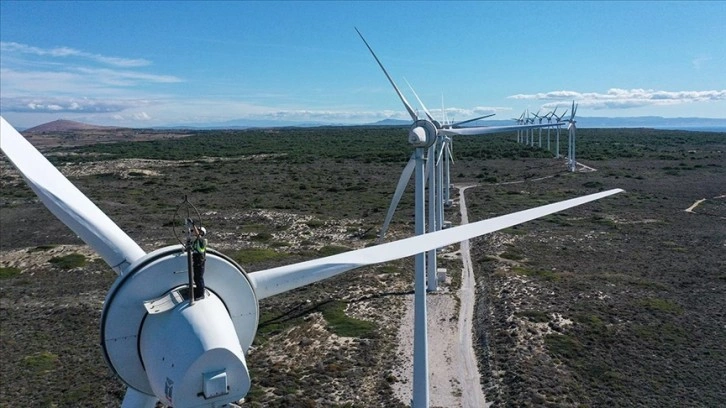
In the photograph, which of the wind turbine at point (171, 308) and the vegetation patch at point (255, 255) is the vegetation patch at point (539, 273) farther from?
the wind turbine at point (171, 308)

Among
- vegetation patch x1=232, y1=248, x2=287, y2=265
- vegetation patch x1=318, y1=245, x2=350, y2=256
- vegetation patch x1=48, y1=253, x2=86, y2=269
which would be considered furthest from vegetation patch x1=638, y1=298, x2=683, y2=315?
vegetation patch x1=48, y1=253, x2=86, y2=269

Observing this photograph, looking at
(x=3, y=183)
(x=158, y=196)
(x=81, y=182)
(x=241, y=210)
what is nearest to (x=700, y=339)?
(x=241, y=210)

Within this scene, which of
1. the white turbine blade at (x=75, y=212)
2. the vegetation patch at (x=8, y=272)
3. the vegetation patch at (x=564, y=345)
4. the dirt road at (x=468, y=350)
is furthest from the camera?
the vegetation patch at (x=8, y=272)

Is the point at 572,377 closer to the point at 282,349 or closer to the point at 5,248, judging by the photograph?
the point at 282,349

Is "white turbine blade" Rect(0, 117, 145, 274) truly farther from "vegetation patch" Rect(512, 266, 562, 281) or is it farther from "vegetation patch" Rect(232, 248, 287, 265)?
"vegetation patch" Rect(512, 266, 562, 281)

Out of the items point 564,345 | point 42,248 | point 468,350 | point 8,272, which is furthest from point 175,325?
point 42,248

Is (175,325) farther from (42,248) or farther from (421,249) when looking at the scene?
(42,248)

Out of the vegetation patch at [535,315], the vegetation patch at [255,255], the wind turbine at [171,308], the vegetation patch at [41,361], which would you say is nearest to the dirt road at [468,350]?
the vegetation patch at [535,315]
